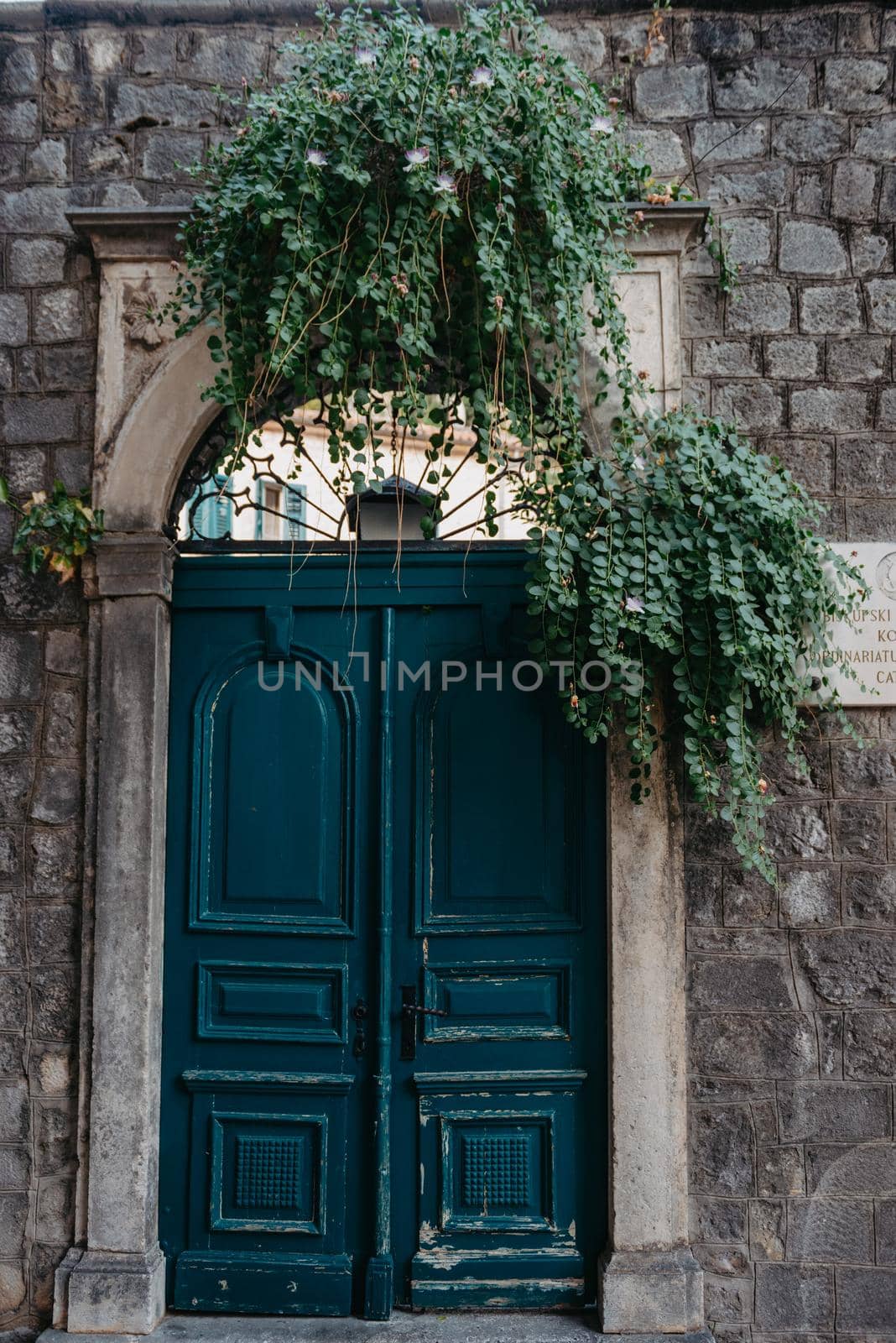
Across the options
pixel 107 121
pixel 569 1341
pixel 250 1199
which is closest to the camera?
pixel 569 1341

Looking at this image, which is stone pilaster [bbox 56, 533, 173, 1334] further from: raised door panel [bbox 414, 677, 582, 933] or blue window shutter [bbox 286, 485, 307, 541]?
raised door panel [bbox 414, 677, 582, 933]

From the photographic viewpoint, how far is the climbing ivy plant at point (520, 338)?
3.12 meters

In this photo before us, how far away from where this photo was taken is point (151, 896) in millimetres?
3500

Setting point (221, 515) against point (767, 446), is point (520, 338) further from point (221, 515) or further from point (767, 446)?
point (221, 515)

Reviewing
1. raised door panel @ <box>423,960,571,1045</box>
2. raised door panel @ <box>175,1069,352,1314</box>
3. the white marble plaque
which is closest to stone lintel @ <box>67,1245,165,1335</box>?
raised door panel @ <box>175,1069,352,1314</box>

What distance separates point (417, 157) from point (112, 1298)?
363 cm

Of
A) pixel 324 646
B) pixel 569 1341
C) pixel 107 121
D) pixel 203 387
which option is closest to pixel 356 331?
pixel 203 387

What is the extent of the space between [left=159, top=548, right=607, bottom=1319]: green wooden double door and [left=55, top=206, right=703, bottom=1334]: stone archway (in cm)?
12

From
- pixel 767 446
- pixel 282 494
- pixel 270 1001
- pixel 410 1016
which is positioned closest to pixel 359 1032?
pixel 410 1016

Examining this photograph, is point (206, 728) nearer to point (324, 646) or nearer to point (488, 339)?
point (324, 646)

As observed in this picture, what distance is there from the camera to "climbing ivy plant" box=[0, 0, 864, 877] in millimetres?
3121

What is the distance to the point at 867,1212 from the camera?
3.37 meters

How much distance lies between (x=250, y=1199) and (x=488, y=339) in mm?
2916

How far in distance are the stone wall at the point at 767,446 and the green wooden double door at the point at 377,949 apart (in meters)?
0.39
